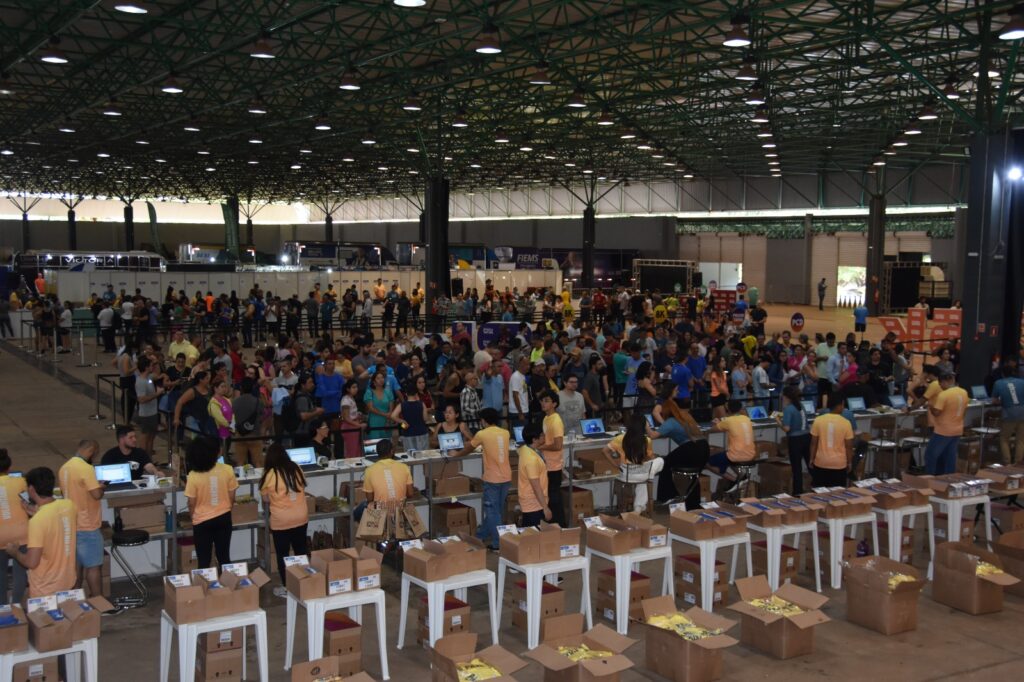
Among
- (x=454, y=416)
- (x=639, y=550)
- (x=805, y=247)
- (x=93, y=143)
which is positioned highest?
(x=93, y=143)

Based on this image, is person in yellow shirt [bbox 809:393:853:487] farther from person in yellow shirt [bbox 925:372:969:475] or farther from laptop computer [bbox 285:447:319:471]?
laptop computer [bbox 285:447:319:471]

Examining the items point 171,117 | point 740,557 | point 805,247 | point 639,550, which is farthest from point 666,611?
point 805,247

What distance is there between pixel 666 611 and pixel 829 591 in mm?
2441

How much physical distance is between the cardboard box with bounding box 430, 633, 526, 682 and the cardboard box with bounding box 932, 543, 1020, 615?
170 inches

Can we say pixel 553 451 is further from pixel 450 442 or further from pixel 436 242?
pixel 436 242

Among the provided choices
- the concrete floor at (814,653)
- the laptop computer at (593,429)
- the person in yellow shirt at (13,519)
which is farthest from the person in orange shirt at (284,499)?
the laptop computer at (593,429)

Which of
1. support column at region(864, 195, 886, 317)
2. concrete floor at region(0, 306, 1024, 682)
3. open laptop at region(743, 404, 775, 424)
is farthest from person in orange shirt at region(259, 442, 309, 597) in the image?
support column at region(864, 195, 886, 317)

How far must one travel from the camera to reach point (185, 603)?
19.4ft

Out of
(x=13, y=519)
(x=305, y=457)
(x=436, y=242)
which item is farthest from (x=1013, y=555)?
(x=436, y=242)

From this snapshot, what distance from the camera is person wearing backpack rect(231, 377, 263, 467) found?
11.0 meters

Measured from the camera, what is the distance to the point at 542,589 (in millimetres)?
7492

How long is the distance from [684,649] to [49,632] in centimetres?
392

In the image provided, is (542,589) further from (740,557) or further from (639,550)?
(740,557)

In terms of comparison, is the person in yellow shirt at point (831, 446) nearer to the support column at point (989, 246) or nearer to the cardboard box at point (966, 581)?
the cardboard box at point (966, 581)
